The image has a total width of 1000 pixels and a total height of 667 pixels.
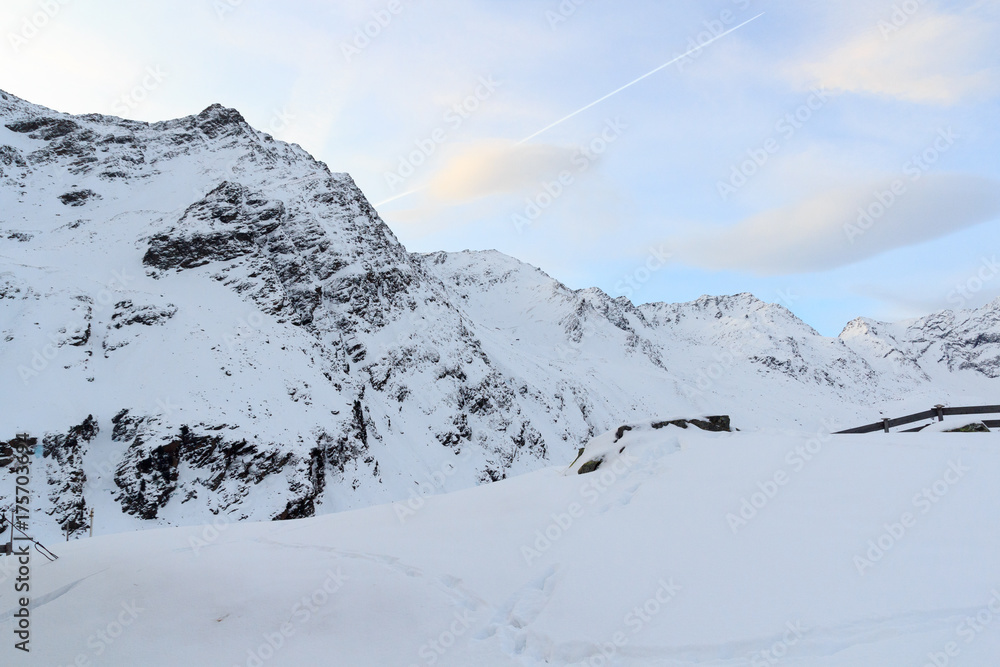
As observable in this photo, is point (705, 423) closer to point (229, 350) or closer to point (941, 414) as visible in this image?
point (941, 414)

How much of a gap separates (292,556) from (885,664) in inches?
327

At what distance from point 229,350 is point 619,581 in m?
35.2

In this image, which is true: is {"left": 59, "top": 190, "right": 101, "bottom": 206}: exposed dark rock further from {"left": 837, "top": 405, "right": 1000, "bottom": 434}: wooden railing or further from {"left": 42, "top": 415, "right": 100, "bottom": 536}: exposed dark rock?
{"left": 837, "top": 405, "right": 1000, "bottom": 434}: wooden railing

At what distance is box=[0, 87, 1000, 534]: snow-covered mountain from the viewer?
2862 centimetres

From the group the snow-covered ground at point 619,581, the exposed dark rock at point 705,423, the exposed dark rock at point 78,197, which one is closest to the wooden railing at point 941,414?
the snow-covered ground at point 619,581

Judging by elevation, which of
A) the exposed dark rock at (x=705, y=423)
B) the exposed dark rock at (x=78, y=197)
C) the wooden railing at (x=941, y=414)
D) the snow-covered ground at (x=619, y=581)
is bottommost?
the snow-covered ground at (x=619, y=581)

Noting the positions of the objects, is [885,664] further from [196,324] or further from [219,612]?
[196,324]

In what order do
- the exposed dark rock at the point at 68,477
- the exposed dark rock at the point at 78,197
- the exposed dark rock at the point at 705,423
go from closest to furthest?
1. the exposed dark rock at the point at 705,423
2. the exposed dark rock at the point at 68,477
3. the exposed dark rock at the point at 78,197

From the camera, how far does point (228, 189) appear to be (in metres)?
52.1

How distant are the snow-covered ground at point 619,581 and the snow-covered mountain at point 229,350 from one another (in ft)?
31.5

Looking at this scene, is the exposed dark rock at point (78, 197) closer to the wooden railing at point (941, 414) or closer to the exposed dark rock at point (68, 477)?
the exposed dark rock at point (68, 477)

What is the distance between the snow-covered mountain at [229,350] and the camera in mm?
28625

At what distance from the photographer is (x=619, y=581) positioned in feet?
24.8

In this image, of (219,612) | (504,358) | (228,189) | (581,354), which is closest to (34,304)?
(228,189)
